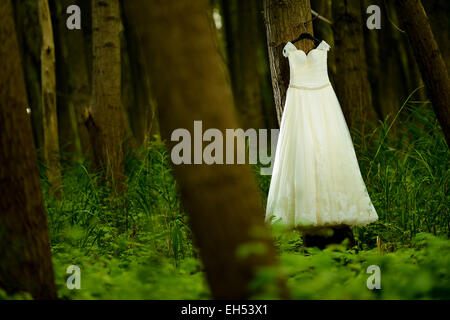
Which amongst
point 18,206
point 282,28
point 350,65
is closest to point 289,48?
point 282,28

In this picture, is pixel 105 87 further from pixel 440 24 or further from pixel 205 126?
pixel 440 24

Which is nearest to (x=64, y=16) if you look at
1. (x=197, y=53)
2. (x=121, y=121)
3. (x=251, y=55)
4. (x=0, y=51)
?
(x=251, y=55)

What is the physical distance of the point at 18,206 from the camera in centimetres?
336

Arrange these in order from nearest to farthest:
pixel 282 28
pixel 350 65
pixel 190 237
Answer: pixel 282 28
pixel 190 237
pixel 350 65

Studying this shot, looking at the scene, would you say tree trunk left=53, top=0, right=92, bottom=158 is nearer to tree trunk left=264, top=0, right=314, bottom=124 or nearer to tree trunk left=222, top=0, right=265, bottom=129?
tree trunk left=222, top=0, right=265, bottom=129

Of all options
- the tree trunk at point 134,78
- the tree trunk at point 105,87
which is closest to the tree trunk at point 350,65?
the tree trunk at point 105,87

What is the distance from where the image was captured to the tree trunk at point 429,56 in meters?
4.95

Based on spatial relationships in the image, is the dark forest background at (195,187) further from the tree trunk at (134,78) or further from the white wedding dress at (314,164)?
the tree trunk at (134,78)

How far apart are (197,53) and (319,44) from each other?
98.1 inches

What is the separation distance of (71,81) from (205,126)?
29.2 feet

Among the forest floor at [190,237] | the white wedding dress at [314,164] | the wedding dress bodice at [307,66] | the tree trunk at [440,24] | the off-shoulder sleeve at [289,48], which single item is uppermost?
the tree trunk at [440,24]

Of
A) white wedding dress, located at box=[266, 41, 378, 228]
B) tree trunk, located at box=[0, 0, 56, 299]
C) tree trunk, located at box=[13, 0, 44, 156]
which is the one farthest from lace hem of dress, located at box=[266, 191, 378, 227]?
tree trunk, located at box=[13, 0, 44, 156]

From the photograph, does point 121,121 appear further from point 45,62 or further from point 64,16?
point 64,16

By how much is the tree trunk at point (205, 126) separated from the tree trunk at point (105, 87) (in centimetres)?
459
